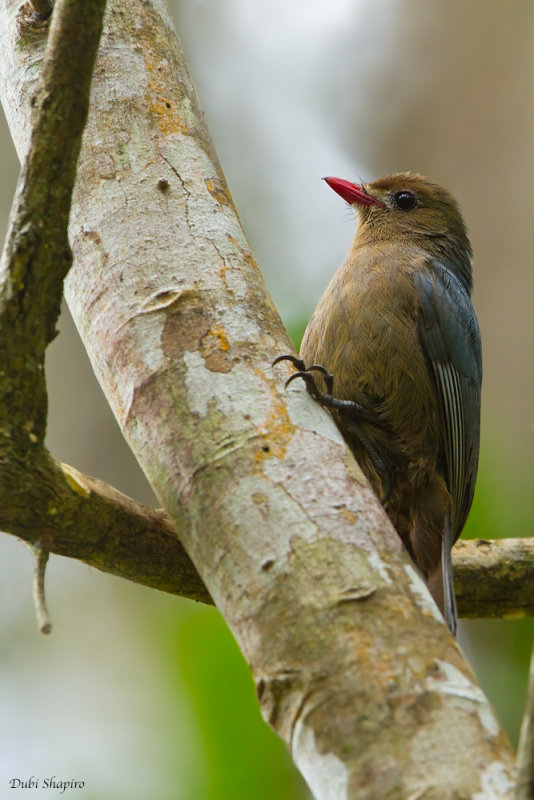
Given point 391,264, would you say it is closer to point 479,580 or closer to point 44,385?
point 479,580

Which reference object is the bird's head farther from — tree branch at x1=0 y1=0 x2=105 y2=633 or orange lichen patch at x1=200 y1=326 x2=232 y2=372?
tree branch at x1=0 y1=0 x2=105 y2=633

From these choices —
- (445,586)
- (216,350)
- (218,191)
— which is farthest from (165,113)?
(445,586)

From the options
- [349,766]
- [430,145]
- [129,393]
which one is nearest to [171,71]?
Answer: [129,393]

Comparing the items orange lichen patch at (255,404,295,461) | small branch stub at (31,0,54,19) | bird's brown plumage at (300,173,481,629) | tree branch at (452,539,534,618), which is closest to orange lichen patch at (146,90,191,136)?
small branch stub at (31,0,54,19)

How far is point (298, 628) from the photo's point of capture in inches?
71.4

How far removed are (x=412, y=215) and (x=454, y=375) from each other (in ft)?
3.53

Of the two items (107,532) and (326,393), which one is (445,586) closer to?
(326,393)

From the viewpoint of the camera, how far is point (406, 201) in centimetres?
450

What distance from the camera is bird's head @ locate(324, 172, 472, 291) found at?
4363 mm

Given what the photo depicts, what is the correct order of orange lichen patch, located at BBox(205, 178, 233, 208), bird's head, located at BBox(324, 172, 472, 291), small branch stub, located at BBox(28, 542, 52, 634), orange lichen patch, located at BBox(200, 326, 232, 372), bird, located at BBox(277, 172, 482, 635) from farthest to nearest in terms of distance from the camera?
bird's head, located at BBox(324, 172, 472, 291), bird, located at BBox(277, 172, 482, 635), orange lichen patch, located at BBox(205, 178, 233, 208), orange lichen patch, located at BBox(200, 326, 232, 372), small branch stub, located at BBox(28, 542, 52, 634)

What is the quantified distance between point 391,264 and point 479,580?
1.35 meters

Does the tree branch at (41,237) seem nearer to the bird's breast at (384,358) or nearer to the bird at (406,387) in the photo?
the bird at (406,387)

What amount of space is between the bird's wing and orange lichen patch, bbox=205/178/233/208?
1.21 meters

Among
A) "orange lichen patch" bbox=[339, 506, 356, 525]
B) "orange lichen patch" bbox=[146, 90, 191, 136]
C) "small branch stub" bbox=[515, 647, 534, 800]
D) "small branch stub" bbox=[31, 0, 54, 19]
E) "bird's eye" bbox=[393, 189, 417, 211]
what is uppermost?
"small branch stub" bbox=[31, 0, 54, 19]
